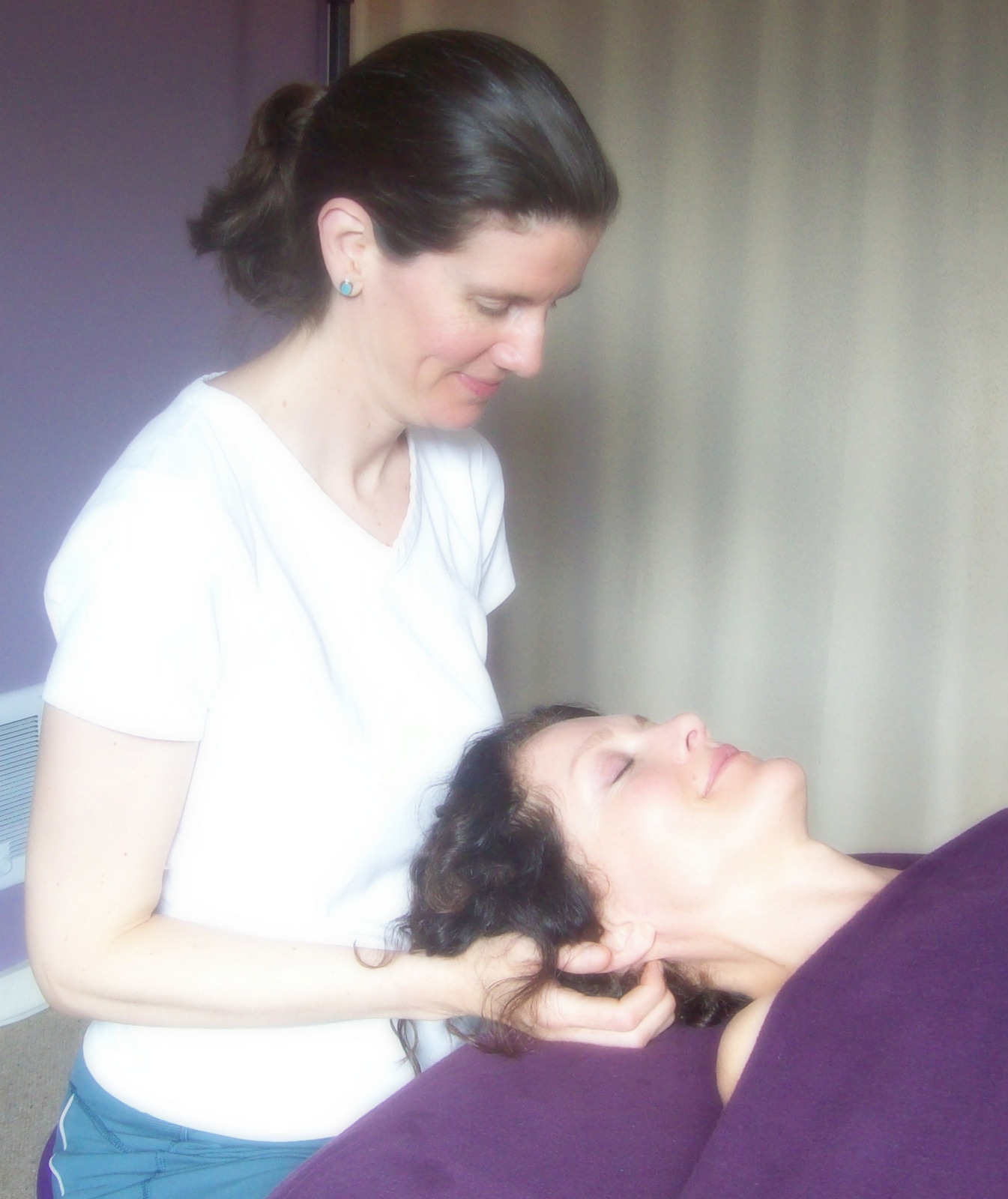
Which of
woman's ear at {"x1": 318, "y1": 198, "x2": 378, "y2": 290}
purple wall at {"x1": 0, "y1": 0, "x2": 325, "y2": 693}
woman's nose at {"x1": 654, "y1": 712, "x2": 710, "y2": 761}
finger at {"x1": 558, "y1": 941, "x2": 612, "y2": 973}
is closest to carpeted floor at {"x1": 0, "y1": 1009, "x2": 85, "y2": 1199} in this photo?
purple wall at {"x1": 0, "y1": 0, "x2": 325, "y2": 693}

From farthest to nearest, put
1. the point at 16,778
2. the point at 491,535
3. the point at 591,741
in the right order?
the point at 16,778
the point at 491,535
the point at 591,741

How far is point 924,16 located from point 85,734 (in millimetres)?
2269

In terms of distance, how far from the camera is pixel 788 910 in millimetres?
1270

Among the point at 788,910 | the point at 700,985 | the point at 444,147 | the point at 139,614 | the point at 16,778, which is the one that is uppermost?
the point at 444,147

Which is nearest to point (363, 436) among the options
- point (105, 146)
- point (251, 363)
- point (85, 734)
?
point (251, 363)

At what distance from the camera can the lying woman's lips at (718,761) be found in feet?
4.22

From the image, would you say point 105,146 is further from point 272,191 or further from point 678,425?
point 678,425

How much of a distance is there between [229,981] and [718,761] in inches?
24.2

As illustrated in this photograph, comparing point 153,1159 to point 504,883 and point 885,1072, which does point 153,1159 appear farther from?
point 885,1072

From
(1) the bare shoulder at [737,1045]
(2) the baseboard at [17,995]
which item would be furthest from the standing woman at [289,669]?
(2) the baseboard at [17,995]

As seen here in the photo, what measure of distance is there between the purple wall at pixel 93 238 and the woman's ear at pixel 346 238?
3.95 feet

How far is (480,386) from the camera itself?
118 centimetres

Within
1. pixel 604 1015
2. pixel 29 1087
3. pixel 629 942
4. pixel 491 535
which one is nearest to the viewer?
pixel 604 1015

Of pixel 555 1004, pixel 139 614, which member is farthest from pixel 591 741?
pixel 139 614
